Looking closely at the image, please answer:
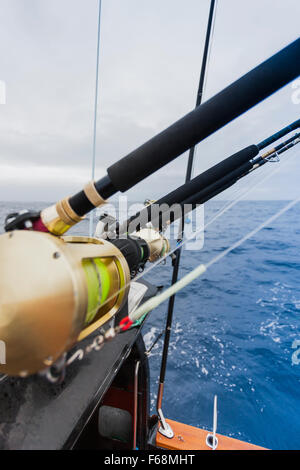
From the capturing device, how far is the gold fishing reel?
19.7 inches

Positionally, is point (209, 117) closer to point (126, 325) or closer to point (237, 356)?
point (126, 325)

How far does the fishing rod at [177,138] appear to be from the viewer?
62 centimetres

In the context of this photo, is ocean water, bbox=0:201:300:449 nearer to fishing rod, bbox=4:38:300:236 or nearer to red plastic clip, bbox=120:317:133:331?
fishing rod, bbox=4:38:300:236

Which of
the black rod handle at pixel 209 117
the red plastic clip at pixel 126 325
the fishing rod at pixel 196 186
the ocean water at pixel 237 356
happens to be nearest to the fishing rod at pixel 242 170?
the fishing rod at pixel 196 186

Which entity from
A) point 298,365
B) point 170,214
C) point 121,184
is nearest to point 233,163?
point 170,214

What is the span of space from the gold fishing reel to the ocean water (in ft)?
5.44

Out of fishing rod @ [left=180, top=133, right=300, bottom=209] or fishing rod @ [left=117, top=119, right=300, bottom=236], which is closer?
fishing rod @ [left=117, top=119, right=300, bottom=236]

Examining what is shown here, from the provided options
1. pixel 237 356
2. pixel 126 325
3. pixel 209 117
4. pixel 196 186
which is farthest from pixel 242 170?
pixel 237 356

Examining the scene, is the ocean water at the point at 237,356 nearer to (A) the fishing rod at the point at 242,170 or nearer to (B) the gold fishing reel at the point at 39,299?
(A) the fishing rod at the point at 242,170

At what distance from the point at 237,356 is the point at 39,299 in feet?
15.4

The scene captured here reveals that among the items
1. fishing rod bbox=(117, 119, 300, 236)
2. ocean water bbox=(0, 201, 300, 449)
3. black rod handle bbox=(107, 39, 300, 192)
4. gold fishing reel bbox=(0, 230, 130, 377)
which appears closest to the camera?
gold fishing reel bbox=(0, 230, 130, 377)

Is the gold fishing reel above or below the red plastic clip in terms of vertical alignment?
above

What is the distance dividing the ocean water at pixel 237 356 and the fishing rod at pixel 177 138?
4.45 feet

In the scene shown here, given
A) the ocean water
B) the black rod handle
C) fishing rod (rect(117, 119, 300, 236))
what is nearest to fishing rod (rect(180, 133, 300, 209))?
fishing rod (rect(117, 119, 300, 236))
